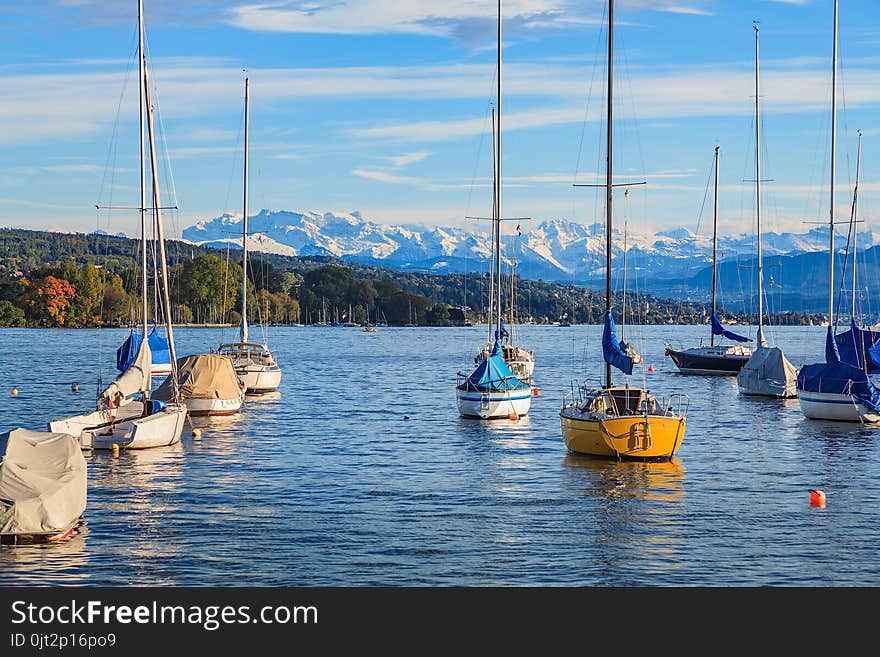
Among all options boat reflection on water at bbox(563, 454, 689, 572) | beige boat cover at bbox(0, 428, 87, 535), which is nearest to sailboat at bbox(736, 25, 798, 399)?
boat reflection on water at bbox(563, 454, 689, 572)

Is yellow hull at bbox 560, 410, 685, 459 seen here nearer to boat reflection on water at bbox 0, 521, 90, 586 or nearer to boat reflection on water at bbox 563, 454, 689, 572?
boat reflection on water at bbox 563, 454, 689, 572

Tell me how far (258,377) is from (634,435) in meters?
37.3

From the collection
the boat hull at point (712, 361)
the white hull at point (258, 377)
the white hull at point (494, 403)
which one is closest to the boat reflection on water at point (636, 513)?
the white hull at point (494, 403)

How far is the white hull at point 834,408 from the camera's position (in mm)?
51188

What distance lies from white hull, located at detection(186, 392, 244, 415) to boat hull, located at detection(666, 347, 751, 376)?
159 feet

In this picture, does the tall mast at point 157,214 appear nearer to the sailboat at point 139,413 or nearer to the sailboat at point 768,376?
the sailboat at point 139,413

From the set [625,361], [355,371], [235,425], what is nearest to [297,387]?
[355,371]

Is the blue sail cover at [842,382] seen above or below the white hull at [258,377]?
above

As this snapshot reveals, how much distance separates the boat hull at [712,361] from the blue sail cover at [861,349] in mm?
22021

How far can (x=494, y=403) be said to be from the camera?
51.2 m

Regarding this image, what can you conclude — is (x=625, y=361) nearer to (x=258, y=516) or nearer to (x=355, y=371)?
(x=258, y=516)

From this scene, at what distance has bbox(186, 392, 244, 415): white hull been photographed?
5184 cm
